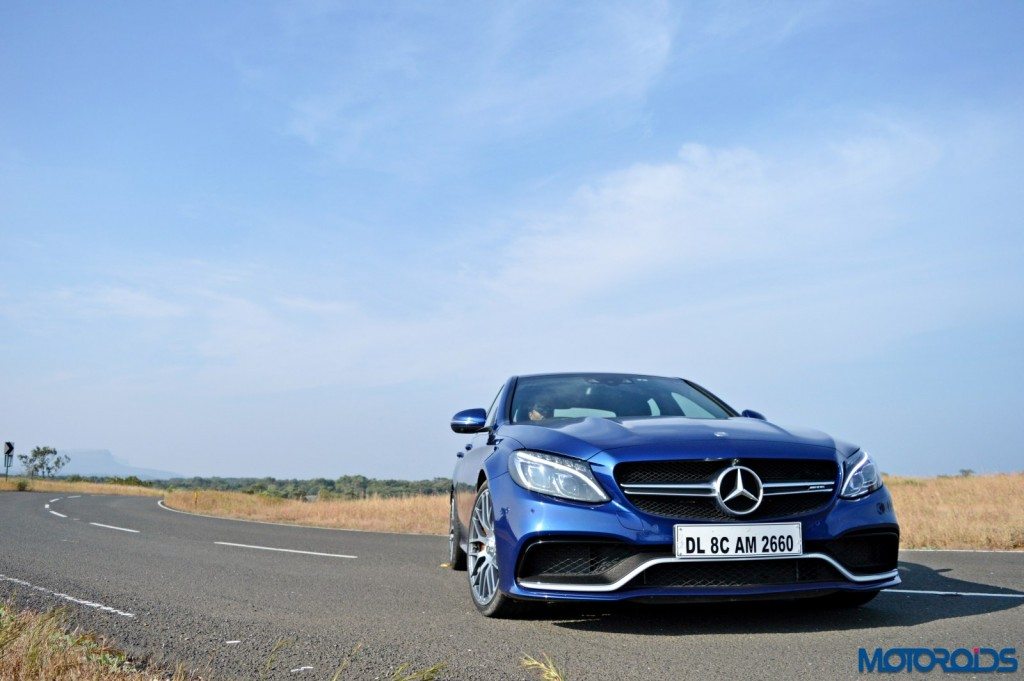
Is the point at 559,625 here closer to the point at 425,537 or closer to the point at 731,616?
the point at 731,616

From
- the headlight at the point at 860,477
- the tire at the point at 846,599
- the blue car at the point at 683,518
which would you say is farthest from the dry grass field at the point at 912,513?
the blue car at the point at 683,518

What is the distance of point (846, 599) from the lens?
5.15m

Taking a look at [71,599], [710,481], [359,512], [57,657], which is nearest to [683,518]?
[710,481]

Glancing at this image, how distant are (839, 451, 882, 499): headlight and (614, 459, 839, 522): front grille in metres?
0.09

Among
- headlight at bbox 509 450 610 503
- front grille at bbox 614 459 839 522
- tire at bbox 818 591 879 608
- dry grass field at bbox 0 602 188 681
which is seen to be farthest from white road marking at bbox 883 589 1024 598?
dry grass field at bbox 0 602 188 681

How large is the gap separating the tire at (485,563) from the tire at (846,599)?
5.89 ft

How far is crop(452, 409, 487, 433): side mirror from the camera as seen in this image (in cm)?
625

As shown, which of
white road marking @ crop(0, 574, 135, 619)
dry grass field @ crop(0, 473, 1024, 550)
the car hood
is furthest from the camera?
dry grass field @ crop(0, 473, 1024, 550)

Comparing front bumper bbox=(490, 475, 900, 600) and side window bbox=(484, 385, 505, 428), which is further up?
side window bbox=(484, 385, 505, 428)

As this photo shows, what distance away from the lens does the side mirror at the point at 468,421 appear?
6.25 m

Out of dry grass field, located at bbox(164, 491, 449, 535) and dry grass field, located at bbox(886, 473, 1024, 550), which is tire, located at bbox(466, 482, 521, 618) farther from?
dry grass field, located at bbox(164, 491, 449, 535)

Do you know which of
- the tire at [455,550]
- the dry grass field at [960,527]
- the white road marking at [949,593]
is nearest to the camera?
the white road marking at [949,593]

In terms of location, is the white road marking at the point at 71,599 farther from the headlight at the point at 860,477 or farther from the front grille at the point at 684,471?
the headlight at the point at 860,477

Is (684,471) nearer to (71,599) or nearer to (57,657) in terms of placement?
→ (57,657)
